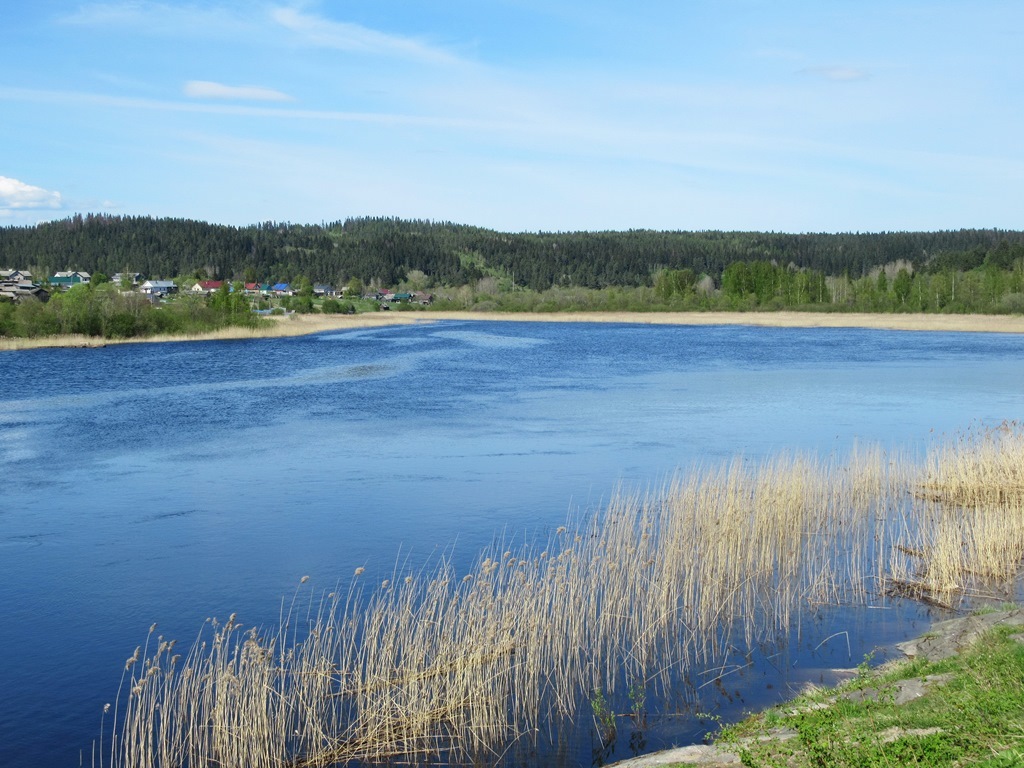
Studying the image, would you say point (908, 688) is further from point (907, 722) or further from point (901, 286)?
point (901, 286)

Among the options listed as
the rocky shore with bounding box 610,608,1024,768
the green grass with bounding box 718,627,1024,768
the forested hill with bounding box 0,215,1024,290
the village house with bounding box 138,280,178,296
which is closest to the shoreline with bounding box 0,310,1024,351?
the village house with bounding box 138,280,178,296

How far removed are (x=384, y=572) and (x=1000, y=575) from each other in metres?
7.85

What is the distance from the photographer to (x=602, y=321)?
106938 millimetres

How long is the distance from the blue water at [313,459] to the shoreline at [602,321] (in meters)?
19.4

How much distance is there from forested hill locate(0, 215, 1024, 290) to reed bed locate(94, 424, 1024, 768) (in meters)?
148

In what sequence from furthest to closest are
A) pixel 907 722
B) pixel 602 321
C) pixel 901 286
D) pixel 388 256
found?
pixel 388 256
pixel 901 286
pixel 602 321
pixel 907 722

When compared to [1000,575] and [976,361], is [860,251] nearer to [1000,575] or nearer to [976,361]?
[976,361]

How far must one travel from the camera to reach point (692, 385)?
37.9 metres

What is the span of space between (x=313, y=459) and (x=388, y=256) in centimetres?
16051

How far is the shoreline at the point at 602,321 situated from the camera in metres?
66.8

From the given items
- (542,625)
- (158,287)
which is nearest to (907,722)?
(542,625)

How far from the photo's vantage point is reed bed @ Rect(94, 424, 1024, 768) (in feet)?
26.6

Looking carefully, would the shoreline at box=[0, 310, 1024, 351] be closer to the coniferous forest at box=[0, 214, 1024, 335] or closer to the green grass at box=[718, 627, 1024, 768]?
the coniferous forest at box=[0, 214, 1024, 335]

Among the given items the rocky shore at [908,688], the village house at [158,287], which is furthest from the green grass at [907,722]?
the village house at [158,287]
